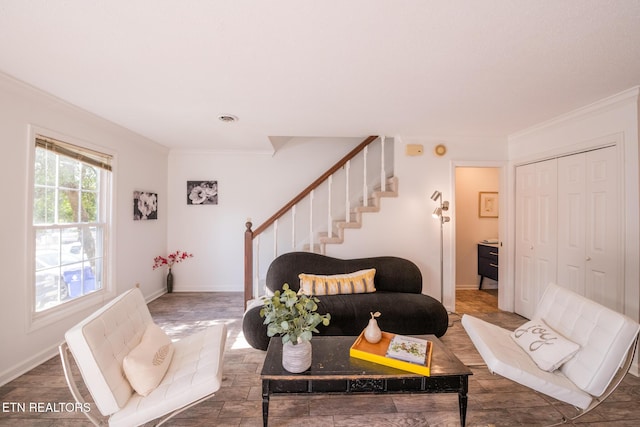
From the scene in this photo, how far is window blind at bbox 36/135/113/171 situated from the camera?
2.55m

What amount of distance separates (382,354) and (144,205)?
3.80 metres

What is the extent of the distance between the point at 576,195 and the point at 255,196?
4154 mm

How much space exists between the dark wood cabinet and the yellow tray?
2943mm

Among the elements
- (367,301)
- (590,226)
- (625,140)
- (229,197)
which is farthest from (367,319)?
(229,197)

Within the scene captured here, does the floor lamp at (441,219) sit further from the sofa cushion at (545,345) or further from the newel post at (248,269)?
the newel post at (248,269)

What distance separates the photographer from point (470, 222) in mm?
4828

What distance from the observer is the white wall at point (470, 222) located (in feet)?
15.8

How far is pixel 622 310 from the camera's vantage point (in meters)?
2.48

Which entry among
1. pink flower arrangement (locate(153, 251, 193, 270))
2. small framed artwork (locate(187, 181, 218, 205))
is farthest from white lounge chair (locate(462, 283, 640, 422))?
pink flower arrangement (locate(153, 251, 193, 270))

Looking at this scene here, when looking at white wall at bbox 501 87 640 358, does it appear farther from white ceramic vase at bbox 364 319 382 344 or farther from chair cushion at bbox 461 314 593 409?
white ceramic vase at bbox 364 319 382 344

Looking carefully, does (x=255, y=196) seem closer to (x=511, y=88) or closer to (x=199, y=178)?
(x=199, y=178)

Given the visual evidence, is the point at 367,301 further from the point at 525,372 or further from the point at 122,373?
the point at 122,373

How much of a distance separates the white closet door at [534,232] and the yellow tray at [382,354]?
2.31 metres

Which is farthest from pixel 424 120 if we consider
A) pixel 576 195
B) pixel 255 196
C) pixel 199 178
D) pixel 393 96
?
pixel 199 178
